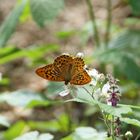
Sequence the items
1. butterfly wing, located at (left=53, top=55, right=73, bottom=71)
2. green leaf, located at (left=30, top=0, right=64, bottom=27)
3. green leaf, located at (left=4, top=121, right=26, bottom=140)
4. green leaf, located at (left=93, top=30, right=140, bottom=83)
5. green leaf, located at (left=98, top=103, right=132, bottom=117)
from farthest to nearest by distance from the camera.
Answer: green leaf, located at (left=4, top=121, right=26, bottom=140), green leaf, located at (left=93, top=30, right=140, bottom=83), green leaf, located at (left=30, top=0, right=64, bottom=27), butterfly wing, located at (left=53, top=55, right=73, bottom=71), green leaf, located at (left=98, top=103, right=132, bottom=117)

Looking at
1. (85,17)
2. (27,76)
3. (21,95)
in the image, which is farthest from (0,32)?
(85,17)

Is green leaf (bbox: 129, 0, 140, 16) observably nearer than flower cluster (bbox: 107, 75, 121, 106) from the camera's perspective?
No

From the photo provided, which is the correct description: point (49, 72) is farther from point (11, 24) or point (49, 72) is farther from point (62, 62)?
point (11, 24)

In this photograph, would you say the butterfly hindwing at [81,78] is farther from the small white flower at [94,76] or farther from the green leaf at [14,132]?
the green leaf at [14,132]

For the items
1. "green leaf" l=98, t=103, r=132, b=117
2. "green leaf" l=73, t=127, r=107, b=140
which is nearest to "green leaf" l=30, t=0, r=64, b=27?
"green leaf" l=73, t=127, r=107, b=140

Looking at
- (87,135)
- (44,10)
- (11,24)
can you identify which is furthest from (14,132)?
(87,135)

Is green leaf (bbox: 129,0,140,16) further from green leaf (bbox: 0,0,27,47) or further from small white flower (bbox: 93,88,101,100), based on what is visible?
small white flower (bbox: 93,88,101,100)

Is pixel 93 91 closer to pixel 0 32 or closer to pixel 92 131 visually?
pixel 92 131
